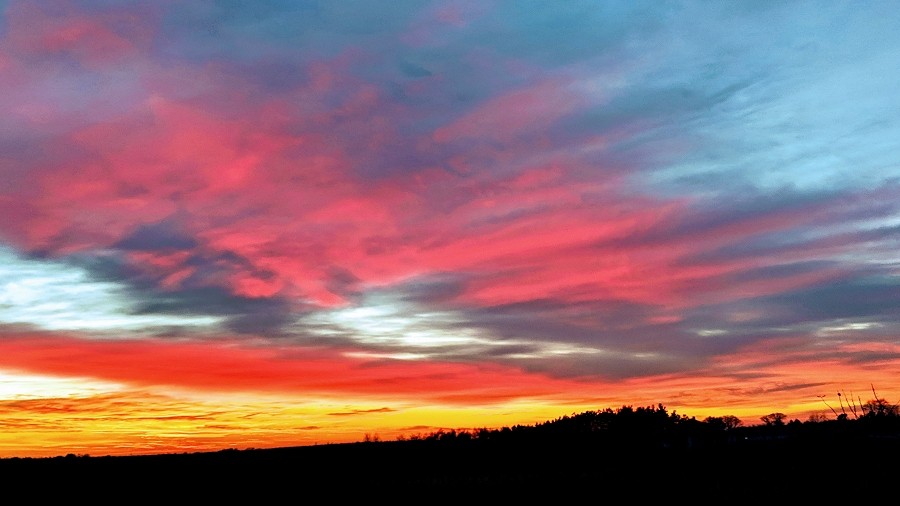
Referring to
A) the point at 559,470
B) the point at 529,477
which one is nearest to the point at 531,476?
the point at 529,477

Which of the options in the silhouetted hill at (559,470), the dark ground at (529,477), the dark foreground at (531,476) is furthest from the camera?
the silhouetted hill at (559,470)

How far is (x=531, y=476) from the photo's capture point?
58.5 m

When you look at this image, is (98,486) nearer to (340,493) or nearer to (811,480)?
(340,493)

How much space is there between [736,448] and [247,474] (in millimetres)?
40236

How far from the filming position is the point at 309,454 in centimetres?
10625

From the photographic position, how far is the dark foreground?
4719 cm

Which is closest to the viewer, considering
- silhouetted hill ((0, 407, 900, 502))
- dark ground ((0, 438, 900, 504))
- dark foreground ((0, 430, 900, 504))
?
dark ground ((0, 438, 900, 504))

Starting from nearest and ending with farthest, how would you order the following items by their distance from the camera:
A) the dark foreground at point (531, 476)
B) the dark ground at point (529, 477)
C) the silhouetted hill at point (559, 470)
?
the dark ground at point (529, 477), the dark foreground at point (531, 476), the silhouetted hill at point (559, 470)

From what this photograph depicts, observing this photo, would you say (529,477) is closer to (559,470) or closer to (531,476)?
(531,476)

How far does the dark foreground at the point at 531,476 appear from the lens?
47.2 m

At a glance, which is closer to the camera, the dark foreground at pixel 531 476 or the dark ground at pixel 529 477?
the dark ground at pixel 529 477

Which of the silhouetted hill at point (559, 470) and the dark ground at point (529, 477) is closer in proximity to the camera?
the dark ground at point (529, 477)

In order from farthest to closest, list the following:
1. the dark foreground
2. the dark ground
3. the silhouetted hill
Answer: the silhouetted hill, the dark foreground, the dark ground

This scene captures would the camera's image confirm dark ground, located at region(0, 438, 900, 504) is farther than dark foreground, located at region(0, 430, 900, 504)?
No
